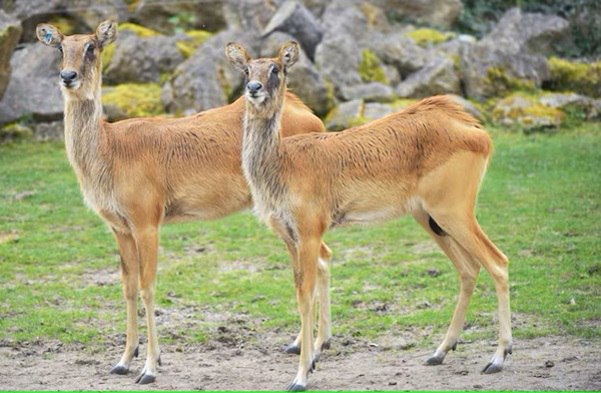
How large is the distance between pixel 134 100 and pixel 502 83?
6080 mm

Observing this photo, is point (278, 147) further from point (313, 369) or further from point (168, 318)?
point (168, 318)

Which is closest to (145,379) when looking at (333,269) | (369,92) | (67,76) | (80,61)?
(67,76)

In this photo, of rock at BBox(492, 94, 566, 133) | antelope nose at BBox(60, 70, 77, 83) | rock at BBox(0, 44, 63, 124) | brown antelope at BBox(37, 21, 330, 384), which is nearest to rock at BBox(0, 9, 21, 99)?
rock at BBox(0, 44, 63, 124)

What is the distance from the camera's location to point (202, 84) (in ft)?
61.0

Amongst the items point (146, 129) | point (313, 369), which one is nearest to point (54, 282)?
point (146, 129)

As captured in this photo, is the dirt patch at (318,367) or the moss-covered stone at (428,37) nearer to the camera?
the dirt patch at (318,367)

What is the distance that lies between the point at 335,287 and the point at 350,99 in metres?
7.67

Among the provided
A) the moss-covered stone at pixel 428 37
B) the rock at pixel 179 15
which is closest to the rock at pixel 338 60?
the moss-covered stone at pixel 428 37

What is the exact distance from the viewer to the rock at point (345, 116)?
18.4m

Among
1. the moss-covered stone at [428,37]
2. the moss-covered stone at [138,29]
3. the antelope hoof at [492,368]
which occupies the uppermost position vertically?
the antelope hoof at [492,368]

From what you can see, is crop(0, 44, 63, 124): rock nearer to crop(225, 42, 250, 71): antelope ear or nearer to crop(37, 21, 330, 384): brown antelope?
crop(37, 21, 330, 384): brown antelope

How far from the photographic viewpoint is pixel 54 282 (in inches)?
491

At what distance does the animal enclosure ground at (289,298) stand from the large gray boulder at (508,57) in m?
3.47

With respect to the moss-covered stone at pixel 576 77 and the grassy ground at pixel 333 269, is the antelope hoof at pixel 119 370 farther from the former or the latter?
the moss-covered stone at pixel 576 77
